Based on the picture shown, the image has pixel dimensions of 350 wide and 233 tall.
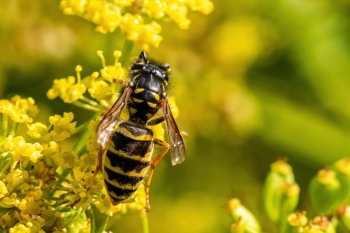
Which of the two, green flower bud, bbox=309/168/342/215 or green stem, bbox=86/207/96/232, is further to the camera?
green flower bud, bbox=309/168/342/215

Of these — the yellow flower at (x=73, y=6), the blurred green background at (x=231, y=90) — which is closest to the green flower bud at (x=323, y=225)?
the yellow flower at (x=73, y=6)

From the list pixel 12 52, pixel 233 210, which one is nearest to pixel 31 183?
pixel 233 210

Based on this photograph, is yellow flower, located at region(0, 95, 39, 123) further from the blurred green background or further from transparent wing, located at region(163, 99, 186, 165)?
the blurred green background

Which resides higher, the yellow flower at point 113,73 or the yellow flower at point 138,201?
the yellow flower at point 113,73

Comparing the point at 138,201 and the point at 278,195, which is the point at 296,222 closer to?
the point at 278,195

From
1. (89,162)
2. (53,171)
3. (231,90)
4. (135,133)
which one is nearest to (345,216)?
(135,133)

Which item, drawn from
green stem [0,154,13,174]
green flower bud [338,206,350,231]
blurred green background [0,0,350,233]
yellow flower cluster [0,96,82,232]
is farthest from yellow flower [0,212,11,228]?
blurred green background [0,0,350,233]

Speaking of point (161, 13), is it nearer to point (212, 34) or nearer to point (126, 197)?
point (126, 197)

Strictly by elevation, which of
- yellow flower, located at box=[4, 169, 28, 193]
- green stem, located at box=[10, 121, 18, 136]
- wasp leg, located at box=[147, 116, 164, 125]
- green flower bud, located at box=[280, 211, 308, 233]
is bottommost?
yellow flower, located at box=[4, 169, 28, 193]

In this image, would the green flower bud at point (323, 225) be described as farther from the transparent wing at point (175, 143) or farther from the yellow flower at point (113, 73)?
the yellow flower at point (113, 73)
